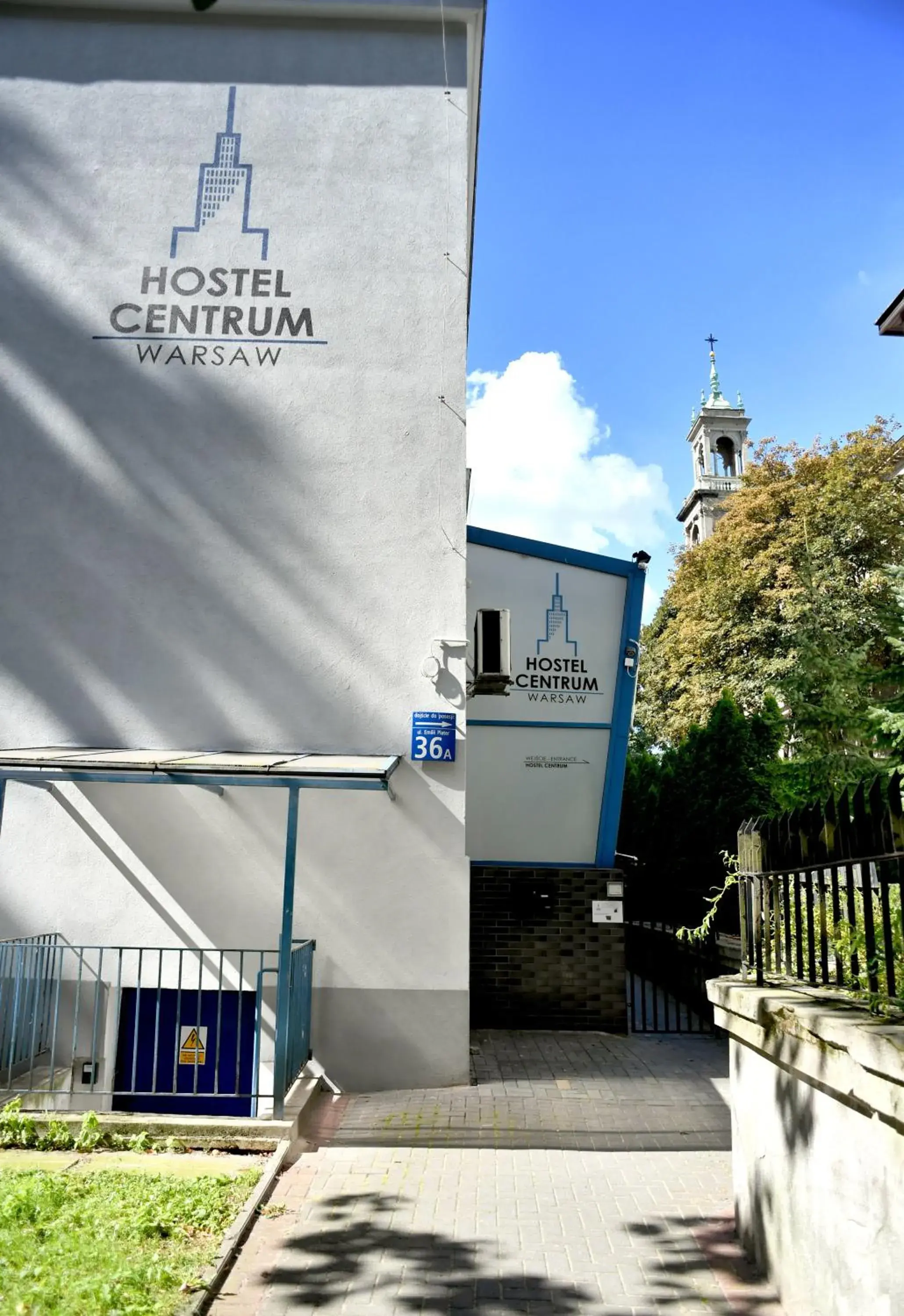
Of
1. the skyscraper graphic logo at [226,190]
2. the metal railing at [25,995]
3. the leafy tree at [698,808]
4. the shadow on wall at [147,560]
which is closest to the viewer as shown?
the metal railing at [25,995]

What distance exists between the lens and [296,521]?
9422mm

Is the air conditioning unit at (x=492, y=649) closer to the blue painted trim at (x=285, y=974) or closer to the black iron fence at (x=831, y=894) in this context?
the blue painted trim at (x=285, y=974)

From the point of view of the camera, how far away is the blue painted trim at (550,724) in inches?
454

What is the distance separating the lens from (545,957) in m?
10.9

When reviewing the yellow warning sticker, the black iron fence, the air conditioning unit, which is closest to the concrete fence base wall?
the black iron fence

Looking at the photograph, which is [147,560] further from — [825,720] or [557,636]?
[825,720]

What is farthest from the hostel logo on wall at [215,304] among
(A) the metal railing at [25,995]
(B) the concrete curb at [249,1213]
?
(B) the concrete curb at [249,1213]

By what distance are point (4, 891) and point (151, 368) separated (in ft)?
17.4

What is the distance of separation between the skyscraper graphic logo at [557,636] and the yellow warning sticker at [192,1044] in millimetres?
5792

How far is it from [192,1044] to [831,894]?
6248 millimetres

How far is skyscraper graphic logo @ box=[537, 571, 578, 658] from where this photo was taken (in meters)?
11.7

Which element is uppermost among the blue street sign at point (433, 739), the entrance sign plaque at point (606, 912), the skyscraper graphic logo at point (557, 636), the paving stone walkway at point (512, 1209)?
the skyscraper graphic logo at point (557, 636)

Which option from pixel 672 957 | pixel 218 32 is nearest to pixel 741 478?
pixel 672 957

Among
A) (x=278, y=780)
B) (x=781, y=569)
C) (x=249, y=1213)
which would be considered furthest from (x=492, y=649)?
(x=781, y=569)
